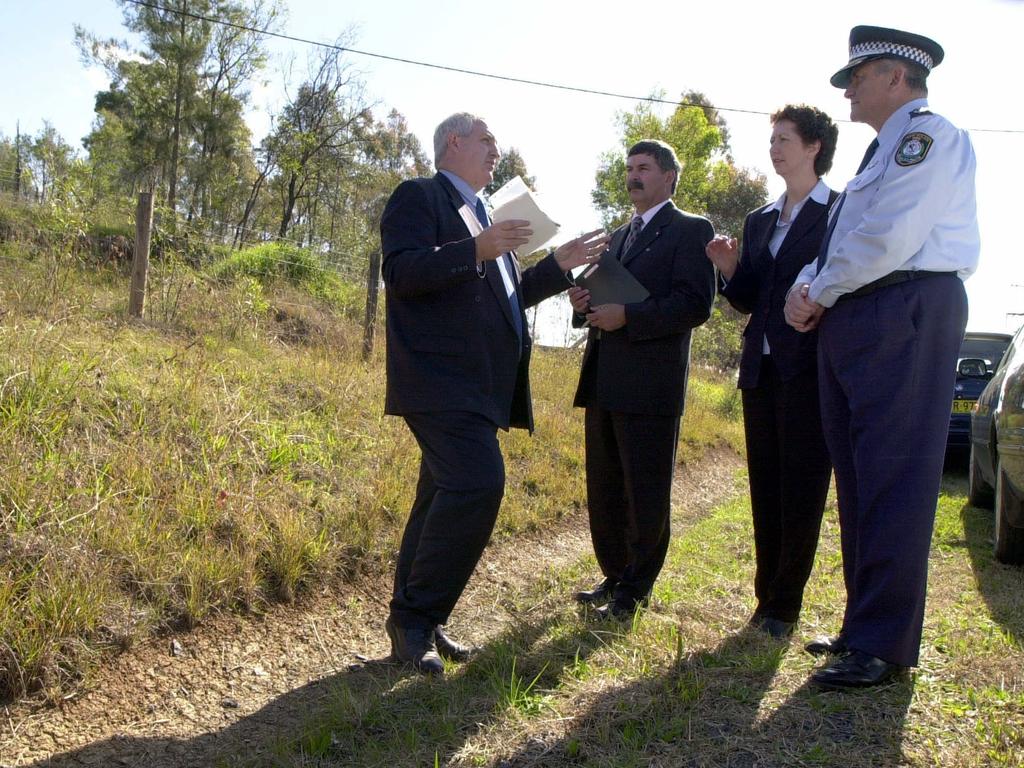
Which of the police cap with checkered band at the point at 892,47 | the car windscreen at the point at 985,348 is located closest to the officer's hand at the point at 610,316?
the police cap with checkered band at the point at 892,47

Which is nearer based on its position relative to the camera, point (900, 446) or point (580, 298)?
point (900, 446)

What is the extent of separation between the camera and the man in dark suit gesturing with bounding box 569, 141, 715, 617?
388cm

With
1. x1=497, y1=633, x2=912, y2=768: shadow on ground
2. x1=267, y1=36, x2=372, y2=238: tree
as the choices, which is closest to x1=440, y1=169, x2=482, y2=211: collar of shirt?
x1=497, y1=633, x2=912, y2=768: shadow on ground

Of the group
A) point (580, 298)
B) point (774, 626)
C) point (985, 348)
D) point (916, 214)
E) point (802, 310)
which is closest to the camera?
point (916, 214)

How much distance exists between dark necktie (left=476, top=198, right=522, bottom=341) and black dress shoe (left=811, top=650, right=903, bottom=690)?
1715 mm

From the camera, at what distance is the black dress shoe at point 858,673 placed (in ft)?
8.85

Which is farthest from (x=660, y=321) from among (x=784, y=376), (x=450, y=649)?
(x=450, y=649)

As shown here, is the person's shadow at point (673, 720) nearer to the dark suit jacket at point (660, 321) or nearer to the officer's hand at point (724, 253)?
the dark suit jacket at point (660, 321)

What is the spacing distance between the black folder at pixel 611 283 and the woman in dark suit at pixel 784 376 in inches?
14.2

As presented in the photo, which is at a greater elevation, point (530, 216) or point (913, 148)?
point (913, 148)

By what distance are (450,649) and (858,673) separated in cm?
157

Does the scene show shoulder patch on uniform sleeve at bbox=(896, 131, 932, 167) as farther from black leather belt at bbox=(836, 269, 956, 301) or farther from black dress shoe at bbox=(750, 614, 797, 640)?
black dress shoe at bbox=(750, 614, 797, 640)

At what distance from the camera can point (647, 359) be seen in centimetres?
391

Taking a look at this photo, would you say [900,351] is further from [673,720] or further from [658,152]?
[658,152]
